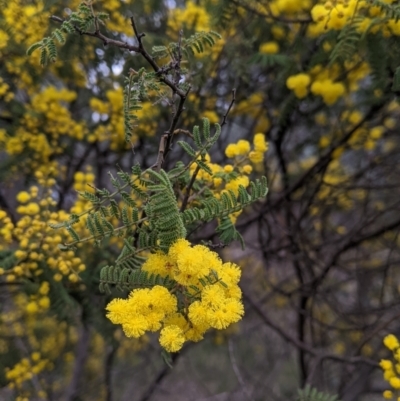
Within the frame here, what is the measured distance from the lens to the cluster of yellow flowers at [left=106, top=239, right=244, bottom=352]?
2.77 feet

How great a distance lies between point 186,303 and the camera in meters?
0.91

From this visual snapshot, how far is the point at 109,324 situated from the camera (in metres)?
1.73

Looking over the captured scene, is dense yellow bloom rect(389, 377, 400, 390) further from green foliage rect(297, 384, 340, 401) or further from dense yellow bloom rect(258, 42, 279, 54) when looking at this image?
dense yellow bloom rect(258, 42, 279, 54)

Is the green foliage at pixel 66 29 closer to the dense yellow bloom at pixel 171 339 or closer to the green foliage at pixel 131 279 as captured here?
the green foliage at pixel 131 279

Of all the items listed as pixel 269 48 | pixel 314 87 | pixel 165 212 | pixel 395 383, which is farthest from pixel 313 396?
pixel 269 48

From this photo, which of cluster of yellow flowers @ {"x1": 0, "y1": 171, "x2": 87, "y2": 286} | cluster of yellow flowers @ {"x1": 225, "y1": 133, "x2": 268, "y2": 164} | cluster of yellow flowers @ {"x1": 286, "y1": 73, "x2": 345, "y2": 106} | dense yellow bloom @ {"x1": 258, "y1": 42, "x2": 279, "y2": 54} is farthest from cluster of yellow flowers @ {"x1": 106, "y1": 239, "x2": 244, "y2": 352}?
dense yellow bloom @ {"x1": 258, "y1": 42, "x2": 279, "y2": 54}

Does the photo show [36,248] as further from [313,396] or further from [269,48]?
[269,48]

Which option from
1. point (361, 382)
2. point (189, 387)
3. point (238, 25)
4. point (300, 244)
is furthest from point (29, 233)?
point (189, 387)

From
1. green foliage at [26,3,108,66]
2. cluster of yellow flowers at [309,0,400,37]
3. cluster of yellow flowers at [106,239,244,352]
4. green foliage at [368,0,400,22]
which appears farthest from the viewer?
cluster of yellow flowers at [309,0,400,37]

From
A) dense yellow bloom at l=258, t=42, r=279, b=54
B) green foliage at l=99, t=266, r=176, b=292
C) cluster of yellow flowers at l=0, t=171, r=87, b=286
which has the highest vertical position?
dense yellow bloom at l=258, t=42, r=279, b=54

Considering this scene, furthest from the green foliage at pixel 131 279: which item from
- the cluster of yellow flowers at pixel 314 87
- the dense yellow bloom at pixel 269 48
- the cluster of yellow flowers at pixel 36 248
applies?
the dense yellow bloom at pixel 269 48

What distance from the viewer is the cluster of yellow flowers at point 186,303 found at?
84cm

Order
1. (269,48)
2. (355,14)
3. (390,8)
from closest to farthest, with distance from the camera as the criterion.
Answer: (390,8)
(355,14)
(269,48)

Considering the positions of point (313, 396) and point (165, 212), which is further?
point (313, 396)
